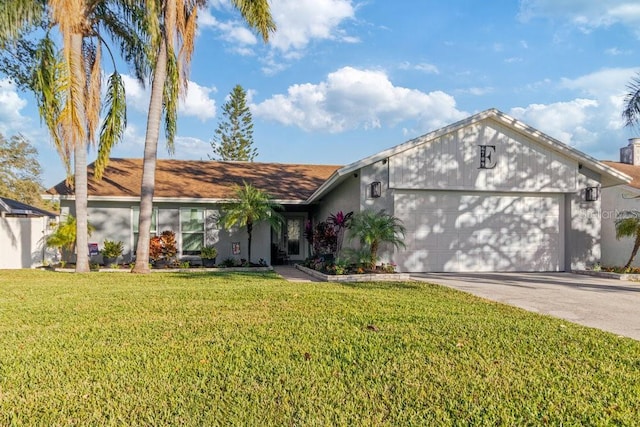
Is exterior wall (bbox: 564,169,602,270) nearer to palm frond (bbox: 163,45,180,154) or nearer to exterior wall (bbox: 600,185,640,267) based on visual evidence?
exterior wall (bbox: 600,185,640,267)

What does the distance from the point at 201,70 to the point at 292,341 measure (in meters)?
11.2

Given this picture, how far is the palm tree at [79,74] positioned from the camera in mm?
11320

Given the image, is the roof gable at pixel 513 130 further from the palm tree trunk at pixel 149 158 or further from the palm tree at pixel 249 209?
the palm tree trunk at pixel 149 158

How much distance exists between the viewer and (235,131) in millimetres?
39594

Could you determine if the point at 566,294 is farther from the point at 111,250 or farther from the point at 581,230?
the point at 111,250

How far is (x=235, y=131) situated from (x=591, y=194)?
105 feet

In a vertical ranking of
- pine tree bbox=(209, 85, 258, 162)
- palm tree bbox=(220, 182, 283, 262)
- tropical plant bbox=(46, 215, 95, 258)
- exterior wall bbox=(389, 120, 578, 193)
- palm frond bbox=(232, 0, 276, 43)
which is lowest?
tropical plant bbox=(46, 215, 95, 258)

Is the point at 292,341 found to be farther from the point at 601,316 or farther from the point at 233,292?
the point at 601,316

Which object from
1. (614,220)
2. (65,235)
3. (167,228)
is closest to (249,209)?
(167,228)

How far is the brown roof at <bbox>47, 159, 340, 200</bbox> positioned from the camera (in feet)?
48.4

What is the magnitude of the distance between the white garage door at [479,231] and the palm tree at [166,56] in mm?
7088

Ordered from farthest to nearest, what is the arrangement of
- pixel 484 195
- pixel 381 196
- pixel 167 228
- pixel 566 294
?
pixel 167 228 < pixel 484 195 < pixel 381 196 < pixel 566 294

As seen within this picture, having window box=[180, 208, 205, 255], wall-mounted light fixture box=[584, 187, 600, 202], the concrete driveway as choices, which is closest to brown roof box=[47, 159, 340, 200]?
window box=[180, 208, 205, 255]

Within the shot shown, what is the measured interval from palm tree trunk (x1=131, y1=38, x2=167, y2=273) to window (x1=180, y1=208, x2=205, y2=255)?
97.6 inches
